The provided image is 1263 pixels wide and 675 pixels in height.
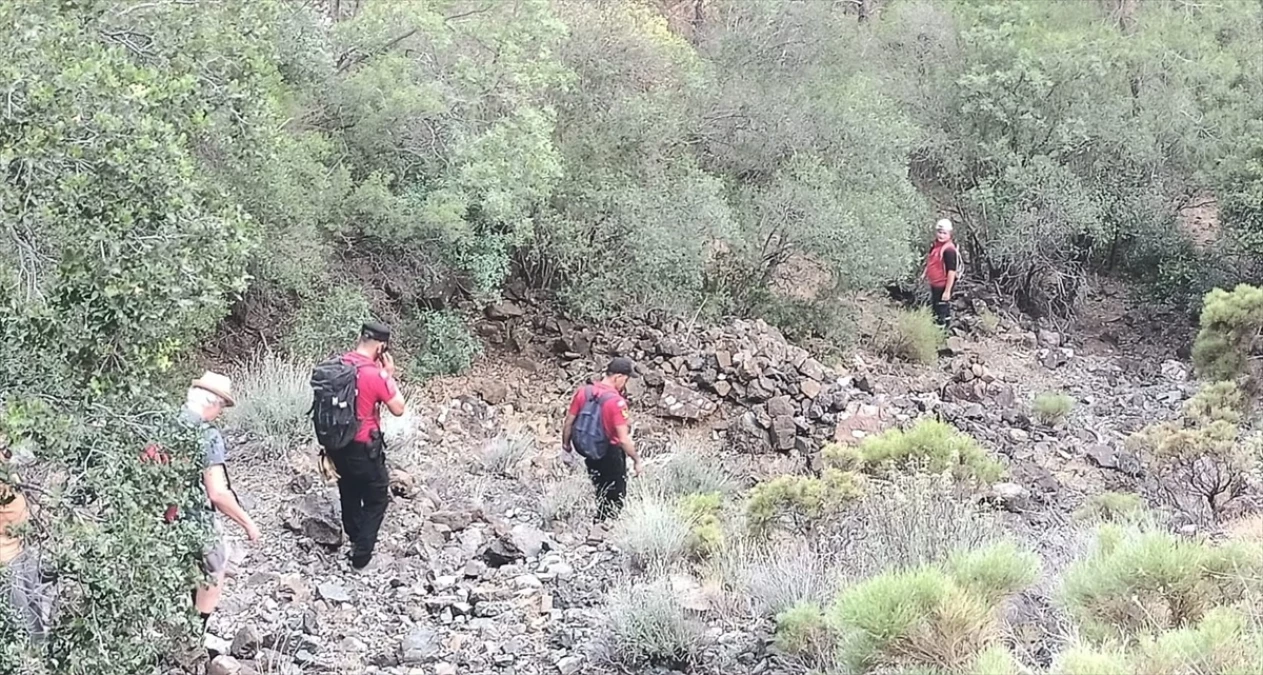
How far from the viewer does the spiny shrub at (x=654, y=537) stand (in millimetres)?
7418

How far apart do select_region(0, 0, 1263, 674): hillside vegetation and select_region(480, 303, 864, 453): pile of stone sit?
1.51 ft

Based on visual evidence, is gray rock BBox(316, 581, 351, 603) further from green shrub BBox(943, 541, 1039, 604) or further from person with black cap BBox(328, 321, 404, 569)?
green shrub BBox(943, 541, 1039, 604)

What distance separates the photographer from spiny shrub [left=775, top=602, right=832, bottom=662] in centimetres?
557

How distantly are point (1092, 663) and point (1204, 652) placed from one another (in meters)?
0.46

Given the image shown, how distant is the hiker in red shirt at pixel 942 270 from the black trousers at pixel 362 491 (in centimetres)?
1105

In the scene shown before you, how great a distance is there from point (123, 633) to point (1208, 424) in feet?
34.4

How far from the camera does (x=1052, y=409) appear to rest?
46.0 ft

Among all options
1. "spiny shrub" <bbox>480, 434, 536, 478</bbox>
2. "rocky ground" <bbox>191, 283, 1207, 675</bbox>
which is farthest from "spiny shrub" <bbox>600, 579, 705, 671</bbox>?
"spiny shrub" <bbox>480, 434, 536, 478</bbox>

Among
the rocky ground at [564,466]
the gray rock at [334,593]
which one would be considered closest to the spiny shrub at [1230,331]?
the rocky ground at [564,466]

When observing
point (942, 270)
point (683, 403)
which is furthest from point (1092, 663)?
point (942, 270)

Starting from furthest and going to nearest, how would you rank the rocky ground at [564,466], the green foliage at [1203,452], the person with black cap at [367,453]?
the green foliage at [1203,452] < the person with black cap at [367,453] < the rocky ground at [564,466]

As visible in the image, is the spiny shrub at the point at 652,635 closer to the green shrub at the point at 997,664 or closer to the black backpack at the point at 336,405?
the green shrub at the point at 997,664

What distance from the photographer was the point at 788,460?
1182 cm

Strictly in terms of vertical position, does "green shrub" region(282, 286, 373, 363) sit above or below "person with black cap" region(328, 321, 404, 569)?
below
